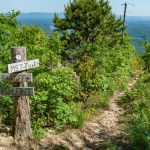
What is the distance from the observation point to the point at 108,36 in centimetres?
3238

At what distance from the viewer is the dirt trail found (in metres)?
9.11

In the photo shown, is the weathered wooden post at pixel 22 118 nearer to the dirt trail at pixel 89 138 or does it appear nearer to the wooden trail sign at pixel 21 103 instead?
the wooden trail sign at pixel 21 103

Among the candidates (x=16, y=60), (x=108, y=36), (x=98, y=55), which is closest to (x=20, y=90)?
(x=16, y=60)

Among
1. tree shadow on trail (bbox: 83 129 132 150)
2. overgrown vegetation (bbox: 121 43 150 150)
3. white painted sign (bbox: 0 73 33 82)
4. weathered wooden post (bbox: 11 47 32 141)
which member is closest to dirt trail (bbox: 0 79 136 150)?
tree shadow on trail (bbox: 83 129 132 150)

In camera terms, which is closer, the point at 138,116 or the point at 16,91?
the point at 16,91

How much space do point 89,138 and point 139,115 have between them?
5.62 feet

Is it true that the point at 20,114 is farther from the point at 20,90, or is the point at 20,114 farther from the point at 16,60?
the point at 16,60

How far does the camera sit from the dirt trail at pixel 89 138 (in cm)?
911

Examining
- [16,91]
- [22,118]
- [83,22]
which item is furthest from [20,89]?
[83,22]

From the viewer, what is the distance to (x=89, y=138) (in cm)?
1006

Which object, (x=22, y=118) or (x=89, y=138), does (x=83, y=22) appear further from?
(x=22, y=118)

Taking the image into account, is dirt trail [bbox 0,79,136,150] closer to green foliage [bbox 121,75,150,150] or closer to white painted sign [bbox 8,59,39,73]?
green foliage [bbox 121,75,150,150]

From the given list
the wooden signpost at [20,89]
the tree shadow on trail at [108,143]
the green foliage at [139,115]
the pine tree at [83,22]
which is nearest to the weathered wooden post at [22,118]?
the wooden signpost at [20,89]

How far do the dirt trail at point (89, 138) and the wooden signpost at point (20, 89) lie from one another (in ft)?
1.21
